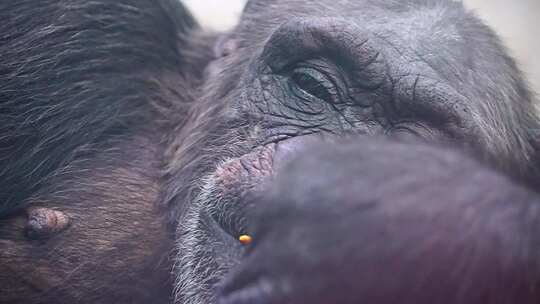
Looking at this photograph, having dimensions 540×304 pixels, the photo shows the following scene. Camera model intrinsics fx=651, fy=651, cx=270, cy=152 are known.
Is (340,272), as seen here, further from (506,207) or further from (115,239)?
A: (115,239)

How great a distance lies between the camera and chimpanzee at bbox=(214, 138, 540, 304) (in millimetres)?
1539

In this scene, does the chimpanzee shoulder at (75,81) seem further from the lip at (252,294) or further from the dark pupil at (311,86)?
the lip at (252,294)

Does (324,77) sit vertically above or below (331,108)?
above

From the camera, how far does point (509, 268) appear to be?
A: 1.58 m

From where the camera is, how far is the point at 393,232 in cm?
155

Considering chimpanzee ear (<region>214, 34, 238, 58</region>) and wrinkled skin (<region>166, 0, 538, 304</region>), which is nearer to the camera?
wrinkled skin (<region>166, 0, 538, 304</region>)

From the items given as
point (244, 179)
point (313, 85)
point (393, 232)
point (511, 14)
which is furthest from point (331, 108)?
point (511, 14)

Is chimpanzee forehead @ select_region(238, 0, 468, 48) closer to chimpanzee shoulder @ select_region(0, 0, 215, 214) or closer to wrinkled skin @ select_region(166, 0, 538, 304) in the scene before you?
wrinkled skin @ select_region(166, 0, 538, 304)

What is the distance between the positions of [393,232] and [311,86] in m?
1.01

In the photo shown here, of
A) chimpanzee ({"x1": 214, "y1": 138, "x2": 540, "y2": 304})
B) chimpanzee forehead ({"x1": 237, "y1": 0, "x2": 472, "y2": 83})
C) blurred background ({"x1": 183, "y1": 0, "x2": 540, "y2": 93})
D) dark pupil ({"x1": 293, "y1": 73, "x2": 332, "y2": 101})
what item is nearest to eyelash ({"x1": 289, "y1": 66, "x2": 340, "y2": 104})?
dark pupil ({"x1": 293, "y1": 73, "x2": 332, "y2": 101})

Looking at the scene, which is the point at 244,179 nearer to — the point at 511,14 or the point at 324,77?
the point at 324,77

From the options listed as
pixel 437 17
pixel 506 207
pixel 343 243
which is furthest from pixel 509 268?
pixel 437 17

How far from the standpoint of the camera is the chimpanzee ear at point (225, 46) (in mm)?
3068

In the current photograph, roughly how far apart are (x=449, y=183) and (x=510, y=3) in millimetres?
5399
